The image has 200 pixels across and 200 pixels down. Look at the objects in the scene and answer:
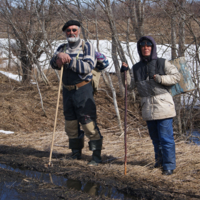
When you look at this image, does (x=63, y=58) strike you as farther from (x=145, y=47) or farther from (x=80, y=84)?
(x=145, y=47)

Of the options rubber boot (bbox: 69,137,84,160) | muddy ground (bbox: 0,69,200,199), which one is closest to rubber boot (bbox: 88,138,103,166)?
muddy ground (bbox: 0,69,200,199)

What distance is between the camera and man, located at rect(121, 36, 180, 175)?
12.1 feet

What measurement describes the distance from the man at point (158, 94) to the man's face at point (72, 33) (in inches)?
37.7

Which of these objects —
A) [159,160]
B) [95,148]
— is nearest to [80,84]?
[95,148]

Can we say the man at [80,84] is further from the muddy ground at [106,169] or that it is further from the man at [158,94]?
the man at [158,94]

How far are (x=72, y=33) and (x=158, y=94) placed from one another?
5.44 ft

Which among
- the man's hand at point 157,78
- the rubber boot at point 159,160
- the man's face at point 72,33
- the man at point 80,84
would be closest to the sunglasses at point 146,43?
the man's hand at point 157,78

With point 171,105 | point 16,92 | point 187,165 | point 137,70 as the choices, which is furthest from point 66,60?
point 16,92

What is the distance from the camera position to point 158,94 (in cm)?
375

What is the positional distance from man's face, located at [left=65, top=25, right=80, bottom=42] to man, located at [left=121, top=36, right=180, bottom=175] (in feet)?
3.14

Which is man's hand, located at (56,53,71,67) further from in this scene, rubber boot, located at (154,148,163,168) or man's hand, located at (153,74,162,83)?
rubber boot, located at (154,148,163,168)

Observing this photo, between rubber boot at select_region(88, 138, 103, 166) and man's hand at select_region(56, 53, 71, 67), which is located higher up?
man's hand at select_region(56, 53, 71, 67)

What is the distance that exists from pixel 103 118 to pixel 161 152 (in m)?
5.83

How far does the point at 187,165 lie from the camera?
13.3 feet
